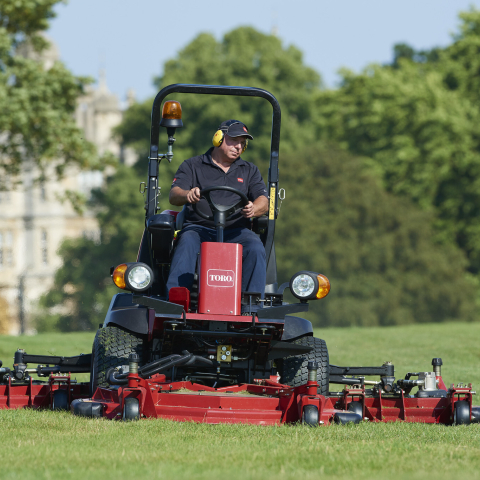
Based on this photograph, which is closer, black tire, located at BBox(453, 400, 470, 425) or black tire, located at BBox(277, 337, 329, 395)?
black tire, located at BBox(453, 400, 470, 425)

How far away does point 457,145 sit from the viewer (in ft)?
112

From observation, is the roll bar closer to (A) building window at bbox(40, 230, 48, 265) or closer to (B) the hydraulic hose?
(B) the hydraulic hose

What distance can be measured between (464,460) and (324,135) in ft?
118

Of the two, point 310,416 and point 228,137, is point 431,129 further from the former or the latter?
point 310,416

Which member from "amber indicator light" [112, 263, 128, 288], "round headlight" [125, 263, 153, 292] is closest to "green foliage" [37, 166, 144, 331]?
"amber indicator light" [112, 263, 128, 288]

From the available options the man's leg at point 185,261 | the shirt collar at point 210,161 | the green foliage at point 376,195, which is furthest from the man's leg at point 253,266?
the green foliage at point 376,195

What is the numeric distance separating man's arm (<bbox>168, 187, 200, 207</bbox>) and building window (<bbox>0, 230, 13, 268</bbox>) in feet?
205

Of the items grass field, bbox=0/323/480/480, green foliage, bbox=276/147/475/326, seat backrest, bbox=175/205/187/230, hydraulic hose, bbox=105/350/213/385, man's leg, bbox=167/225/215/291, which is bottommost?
grass field, bbox=0/323/480/480

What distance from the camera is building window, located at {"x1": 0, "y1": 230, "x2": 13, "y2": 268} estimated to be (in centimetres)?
6800

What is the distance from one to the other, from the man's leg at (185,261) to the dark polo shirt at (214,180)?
1.33 feet

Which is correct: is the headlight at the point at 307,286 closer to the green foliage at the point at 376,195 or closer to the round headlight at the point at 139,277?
the round headlight at the point at 139,277

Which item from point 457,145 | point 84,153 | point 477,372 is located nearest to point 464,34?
point 457,145

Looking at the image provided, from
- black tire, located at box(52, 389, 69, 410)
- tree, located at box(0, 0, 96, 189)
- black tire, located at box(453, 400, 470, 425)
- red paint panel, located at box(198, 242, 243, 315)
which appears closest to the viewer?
black tire, located at box(453, 400, 470, 425)

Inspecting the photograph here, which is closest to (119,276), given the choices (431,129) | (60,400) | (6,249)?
(60,400)
